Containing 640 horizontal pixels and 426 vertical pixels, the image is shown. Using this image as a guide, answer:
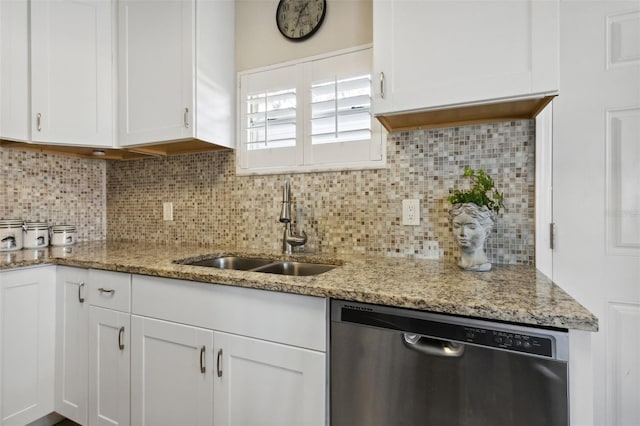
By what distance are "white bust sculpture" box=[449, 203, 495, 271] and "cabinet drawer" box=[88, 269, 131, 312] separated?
143cm

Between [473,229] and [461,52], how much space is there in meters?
0.65

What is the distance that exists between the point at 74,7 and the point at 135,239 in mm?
1480

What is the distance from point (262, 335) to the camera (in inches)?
45.3

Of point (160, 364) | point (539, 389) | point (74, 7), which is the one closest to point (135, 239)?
point (160, 364)

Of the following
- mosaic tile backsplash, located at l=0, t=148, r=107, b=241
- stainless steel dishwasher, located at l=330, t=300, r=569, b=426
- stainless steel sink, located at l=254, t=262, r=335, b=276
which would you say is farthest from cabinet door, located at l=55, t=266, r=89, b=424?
stainless steel dishwasher, located at l=330, t=300, r=569, b=426

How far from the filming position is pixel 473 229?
1202 millimetres

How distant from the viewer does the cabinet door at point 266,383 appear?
3.48 ft

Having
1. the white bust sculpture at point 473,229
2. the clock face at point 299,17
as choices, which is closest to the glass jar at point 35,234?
the clock face at point 299,17

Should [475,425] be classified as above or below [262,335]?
below

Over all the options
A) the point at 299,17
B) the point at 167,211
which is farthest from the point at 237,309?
the point at 299,17

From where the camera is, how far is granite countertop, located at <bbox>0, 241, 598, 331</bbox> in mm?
822

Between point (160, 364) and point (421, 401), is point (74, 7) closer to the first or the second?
point (160, 364)

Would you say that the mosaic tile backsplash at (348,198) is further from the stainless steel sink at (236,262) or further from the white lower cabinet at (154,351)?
the white lower cabinet at (154,351)

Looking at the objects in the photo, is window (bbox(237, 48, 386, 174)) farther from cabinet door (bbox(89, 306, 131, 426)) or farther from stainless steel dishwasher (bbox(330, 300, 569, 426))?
cabinet door (bbox(89, 306, 131, 426))
